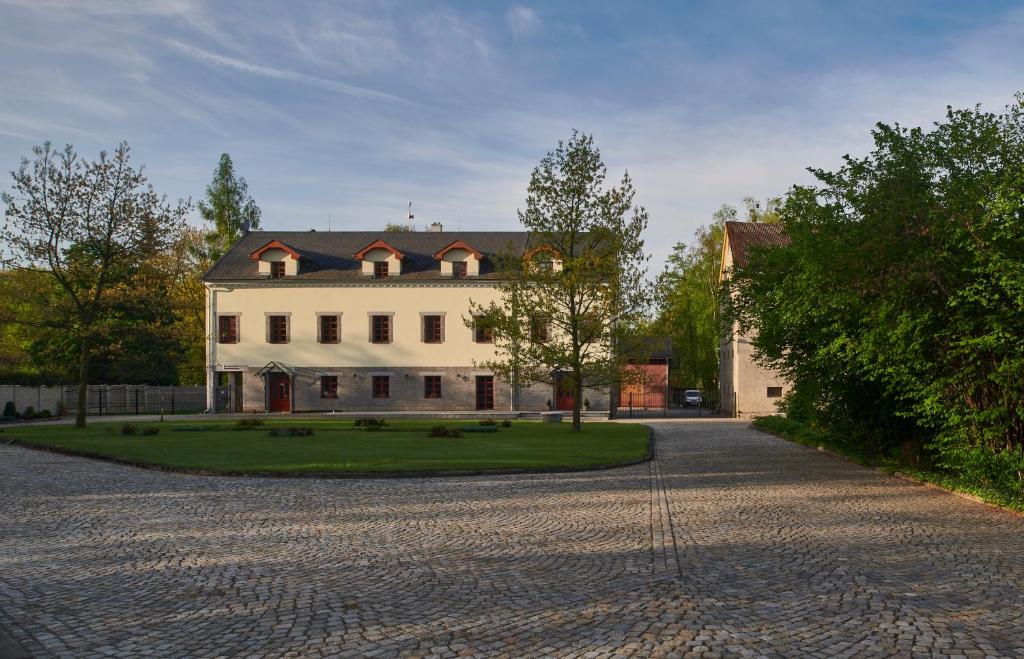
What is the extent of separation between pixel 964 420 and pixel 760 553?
19.4ft

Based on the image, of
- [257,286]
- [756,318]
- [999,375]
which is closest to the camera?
[999,375]

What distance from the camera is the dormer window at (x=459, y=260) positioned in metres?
43.1

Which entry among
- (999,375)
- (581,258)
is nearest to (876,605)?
(999,375)

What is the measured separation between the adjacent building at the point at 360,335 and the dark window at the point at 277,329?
2.2 inches

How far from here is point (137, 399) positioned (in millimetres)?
47094

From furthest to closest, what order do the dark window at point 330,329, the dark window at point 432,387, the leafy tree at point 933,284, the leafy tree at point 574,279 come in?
1. the dark window at point 330,329
2. the dark window at point 432,387
3. the leafy tree at point 574,279
4. the leafy tree at point 933,284

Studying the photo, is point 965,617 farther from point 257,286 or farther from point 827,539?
point 257,286

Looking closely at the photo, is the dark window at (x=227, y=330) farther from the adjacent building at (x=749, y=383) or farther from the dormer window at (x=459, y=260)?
the adjacent building at (x=749, y=383)

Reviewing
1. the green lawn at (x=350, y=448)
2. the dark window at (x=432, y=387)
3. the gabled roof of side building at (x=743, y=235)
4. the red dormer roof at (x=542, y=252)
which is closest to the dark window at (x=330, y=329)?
the dark window at (x=432, y=387)

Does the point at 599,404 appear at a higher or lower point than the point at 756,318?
lower

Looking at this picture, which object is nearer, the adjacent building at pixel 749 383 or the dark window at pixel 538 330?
the dark window at pixel 538 330

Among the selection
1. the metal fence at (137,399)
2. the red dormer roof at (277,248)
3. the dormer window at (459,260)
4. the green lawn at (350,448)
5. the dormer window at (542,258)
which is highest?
the red dormer roof at (277,248)

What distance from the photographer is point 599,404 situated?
4372cm

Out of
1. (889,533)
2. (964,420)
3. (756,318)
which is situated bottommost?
(889,533)
